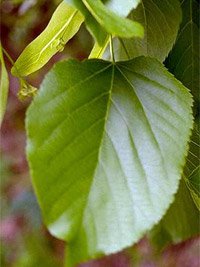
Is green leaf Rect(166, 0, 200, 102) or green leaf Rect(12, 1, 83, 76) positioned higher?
green leaf Rect(12, 1, 83, 76)

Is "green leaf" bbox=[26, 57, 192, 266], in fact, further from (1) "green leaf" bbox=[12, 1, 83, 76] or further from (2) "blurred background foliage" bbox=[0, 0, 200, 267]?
(2) "blurred background foliage" bbox=[0, 0, 200, 267]

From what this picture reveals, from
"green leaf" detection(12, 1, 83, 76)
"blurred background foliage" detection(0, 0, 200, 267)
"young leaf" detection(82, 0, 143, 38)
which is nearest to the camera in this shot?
"young leaf" detection(82, 0, 143, 38)

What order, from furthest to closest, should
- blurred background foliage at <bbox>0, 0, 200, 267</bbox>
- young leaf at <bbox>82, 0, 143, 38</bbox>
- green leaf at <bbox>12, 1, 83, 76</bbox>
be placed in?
1. blurred background foliage at <bbox>0, 0, 200, 267</bbox>
2. green leaf at <bbox>12, 1, 83, 76</bbox>
3. young leaf at <bbox>82, 0, 143, 38</bbox>

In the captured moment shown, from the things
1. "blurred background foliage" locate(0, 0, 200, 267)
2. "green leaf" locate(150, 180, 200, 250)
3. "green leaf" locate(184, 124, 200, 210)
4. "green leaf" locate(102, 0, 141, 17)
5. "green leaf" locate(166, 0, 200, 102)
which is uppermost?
"green leaf" locate(102, 0, 141, 17)

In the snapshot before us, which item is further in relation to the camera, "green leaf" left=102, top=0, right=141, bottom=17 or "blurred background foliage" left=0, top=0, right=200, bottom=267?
"blurred background foliage" left=0, top=0, right=200, bottom=267

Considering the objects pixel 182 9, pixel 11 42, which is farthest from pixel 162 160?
pixel 11 42

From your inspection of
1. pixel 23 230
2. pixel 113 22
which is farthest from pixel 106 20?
pixel 23 230

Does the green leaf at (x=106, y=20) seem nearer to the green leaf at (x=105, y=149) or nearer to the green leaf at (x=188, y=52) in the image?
the green leaf at (x=105, y=149)

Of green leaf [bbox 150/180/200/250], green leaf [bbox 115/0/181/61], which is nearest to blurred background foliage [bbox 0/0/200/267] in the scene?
green leaf [bbox 150/180/200/250]

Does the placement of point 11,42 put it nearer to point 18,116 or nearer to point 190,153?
point 18,116
